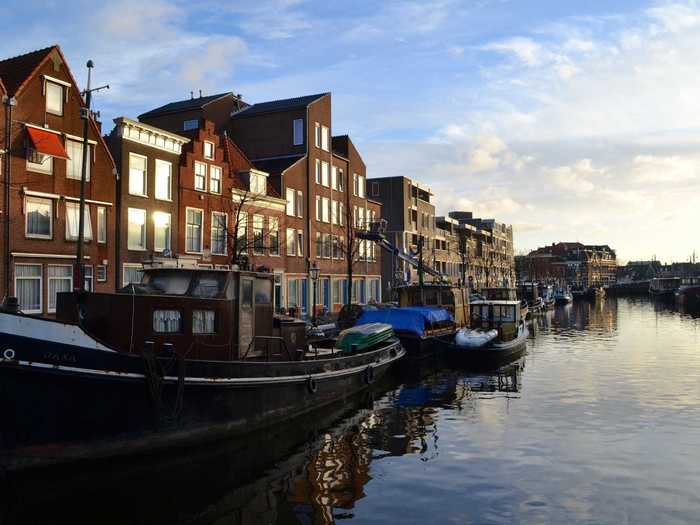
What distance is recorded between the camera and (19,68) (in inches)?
1063

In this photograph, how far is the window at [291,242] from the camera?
44.8 meters

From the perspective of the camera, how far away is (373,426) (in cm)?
1897

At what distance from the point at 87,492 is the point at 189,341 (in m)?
4.33

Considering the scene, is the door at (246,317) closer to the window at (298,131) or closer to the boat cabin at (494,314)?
the boat cabin at (494,314)

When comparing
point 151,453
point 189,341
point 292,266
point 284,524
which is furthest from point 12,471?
point 292,266

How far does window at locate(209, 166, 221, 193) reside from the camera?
36.6 metres

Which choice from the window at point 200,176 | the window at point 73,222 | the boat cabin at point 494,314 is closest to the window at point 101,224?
the window at point 73,222

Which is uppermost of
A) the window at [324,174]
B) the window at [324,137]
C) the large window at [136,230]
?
the window at [324,137]

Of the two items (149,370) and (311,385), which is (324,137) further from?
(149,370)

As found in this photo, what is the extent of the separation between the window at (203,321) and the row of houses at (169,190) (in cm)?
247

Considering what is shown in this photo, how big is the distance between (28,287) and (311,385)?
48.8 feet

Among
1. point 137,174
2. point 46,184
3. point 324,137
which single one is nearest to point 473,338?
point 137,174

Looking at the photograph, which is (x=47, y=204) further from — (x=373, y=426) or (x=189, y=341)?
(x=373, y=426)

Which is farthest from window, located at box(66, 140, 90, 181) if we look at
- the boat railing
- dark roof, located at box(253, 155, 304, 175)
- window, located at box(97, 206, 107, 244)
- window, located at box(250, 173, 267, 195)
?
dark roof, located at box(253, 155, 304, 175)
